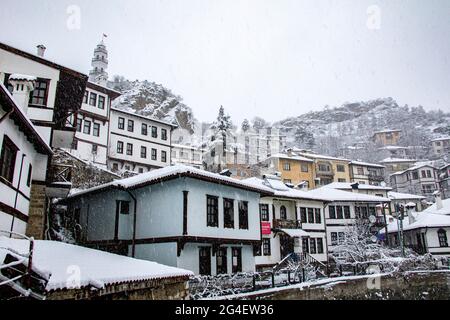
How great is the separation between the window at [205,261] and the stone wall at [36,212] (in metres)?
7.91

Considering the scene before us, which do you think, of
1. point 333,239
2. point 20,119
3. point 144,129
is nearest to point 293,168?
point 333,239

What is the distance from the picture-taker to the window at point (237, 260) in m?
20.2

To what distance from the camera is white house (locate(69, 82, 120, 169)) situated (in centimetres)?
3406

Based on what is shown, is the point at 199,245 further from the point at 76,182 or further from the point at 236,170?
the point at 236,170

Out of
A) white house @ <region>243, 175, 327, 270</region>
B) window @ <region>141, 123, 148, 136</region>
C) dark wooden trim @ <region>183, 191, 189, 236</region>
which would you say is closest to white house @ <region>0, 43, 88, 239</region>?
dark wooden trim @ <region>183, 191, 189, 236</region>

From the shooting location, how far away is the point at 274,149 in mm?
93875

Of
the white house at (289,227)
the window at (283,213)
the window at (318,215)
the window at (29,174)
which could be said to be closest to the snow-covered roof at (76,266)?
the window at (29,174)

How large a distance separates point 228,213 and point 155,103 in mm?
64392

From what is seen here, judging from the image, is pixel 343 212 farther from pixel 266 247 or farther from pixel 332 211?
pixel 266 247

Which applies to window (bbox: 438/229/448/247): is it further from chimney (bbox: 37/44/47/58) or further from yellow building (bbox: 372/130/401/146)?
yellow building (bbox: 372/130/401/146)

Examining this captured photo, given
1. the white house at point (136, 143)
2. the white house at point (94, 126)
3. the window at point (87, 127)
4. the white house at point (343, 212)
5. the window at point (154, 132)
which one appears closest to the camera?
the white house at point (94, 126)

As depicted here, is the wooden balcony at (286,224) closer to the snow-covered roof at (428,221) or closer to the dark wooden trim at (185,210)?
the snow-covered roof at (428,221)

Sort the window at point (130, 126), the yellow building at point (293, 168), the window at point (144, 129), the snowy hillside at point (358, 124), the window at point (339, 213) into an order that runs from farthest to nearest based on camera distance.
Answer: the snowy hillside at point (358, 124) < the yellow building at point (293, 168) < the window at point (144, 129) < the window at point (130, 126) < the window at point (339, 213)
